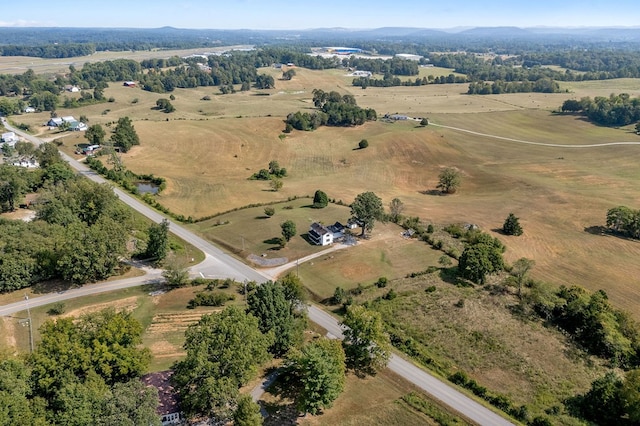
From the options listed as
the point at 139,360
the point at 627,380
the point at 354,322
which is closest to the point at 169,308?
the point at 139,360

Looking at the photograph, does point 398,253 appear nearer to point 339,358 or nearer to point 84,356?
point 339,358

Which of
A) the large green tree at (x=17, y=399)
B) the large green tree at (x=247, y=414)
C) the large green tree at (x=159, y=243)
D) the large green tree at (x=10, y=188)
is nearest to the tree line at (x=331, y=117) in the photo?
the large green tree at (x=10, y=188)

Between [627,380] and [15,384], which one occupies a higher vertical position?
[15,384]

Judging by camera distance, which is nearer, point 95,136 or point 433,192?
point 433,192

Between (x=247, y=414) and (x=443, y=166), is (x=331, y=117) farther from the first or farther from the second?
(x=247, y=414)

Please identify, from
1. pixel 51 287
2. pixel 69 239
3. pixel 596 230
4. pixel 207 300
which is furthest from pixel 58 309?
pixel 596 230

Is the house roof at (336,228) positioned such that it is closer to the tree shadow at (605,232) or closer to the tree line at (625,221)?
the tree shadow at (605,232)
